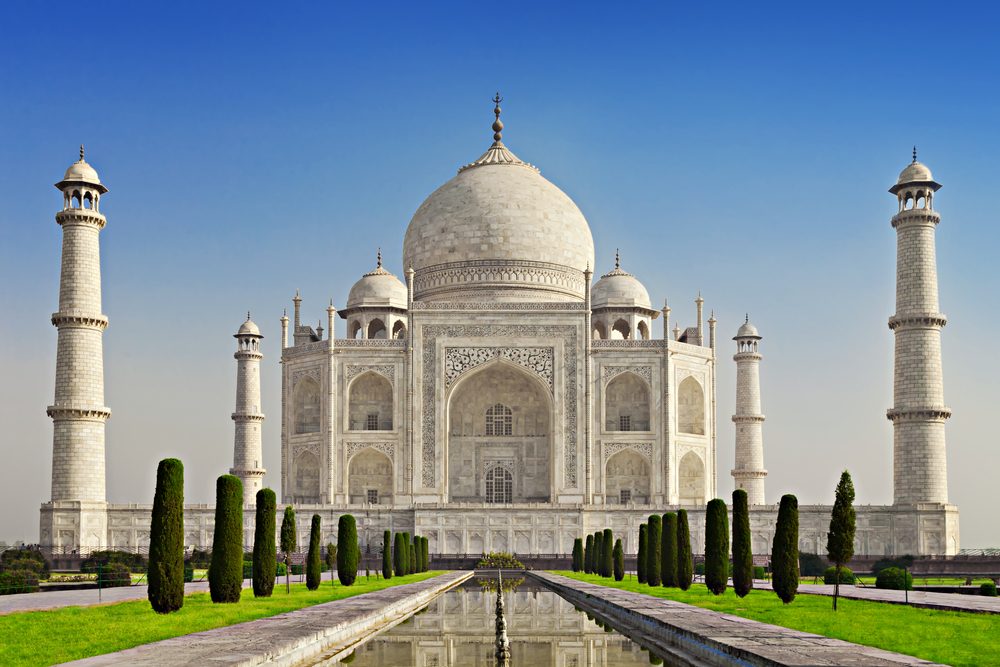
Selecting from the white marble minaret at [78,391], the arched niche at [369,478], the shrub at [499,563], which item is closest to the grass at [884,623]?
the shrub at [499,563]

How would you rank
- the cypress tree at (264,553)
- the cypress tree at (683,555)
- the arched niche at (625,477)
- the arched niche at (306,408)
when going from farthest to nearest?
the arched niche at (306,408), the arched niche at (625,477), the cypress tree at (683,555), the cypress tree at (264,553)

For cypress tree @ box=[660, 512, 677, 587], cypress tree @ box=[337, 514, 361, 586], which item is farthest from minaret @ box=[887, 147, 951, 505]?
cypress tree @ box=[337, 514, 361, 586]

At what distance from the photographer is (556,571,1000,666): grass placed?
9.74 metres

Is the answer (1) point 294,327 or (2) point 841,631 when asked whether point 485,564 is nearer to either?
(1) point 294,327

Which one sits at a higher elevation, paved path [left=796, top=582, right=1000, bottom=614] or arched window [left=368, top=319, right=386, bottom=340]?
arched window [left=368, top=319, right=386, bottom=340]

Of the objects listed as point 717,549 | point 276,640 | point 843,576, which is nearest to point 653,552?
point 717,549

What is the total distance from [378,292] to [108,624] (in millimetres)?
28976

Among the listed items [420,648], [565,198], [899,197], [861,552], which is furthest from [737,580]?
[565,198]

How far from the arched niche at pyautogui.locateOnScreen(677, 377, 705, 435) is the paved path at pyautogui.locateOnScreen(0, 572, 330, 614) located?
812 inches

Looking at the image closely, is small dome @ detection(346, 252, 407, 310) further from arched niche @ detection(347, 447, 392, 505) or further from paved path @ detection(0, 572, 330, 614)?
paved path @ detection(0, 572, 330, 614)

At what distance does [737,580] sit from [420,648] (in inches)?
301

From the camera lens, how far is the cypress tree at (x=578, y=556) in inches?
1216

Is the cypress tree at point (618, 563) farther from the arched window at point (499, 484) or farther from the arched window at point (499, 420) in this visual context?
the arched window at point (499, 420)

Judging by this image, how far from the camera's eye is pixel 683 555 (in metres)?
19.5
